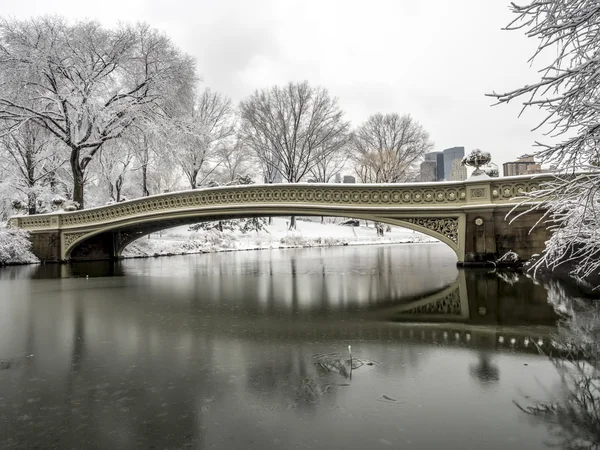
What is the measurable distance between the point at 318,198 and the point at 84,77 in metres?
12.7

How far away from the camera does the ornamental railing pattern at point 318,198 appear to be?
38.5 ft

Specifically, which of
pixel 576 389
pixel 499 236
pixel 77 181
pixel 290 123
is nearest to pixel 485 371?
pixel 576 389

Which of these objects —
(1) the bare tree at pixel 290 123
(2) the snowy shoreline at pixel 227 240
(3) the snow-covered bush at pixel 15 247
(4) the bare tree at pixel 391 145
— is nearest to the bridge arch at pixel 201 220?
(2) the snowy shoreline at pixel 227 240

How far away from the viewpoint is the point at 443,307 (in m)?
6.55

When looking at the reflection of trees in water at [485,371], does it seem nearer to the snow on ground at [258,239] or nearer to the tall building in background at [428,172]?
the snow on ground at [258,239]

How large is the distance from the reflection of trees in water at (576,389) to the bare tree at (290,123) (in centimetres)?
2896

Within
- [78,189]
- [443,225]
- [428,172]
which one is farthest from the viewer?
[428,172]

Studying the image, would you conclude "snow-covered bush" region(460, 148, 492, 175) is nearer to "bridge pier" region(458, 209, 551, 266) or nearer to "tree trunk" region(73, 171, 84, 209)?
"bridge pier" region(458, 209, 551, 266)

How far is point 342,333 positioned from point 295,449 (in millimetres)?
2679

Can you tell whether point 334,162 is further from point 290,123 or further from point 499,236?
point 499,236

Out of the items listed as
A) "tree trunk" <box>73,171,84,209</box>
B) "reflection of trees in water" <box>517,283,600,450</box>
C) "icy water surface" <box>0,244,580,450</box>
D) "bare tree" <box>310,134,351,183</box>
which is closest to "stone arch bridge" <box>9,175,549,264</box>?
"tree trunk" <box>73,171,84,209</box>

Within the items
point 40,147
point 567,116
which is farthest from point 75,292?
point 40,147

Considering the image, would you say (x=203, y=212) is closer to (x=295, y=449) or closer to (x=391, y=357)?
(x=391, y=357)

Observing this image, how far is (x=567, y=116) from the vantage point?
120 inches
